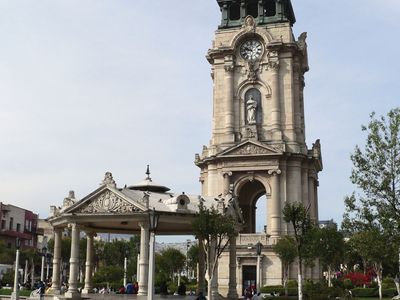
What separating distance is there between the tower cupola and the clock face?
3.37 metres

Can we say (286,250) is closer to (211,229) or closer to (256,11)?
(211,229)

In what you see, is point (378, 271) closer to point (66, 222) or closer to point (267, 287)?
point (267, 287)

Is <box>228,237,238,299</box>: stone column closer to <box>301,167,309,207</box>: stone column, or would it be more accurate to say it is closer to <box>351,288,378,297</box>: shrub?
<box>351,288,378,297</box>: shrub

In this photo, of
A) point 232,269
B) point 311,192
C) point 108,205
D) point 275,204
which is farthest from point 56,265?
point 311,192

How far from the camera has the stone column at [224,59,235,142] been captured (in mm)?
75500

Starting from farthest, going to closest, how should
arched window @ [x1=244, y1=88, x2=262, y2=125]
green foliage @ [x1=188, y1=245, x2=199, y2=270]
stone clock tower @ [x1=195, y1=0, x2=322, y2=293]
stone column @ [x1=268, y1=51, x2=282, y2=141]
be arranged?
green foliage @ [x1=188, y1=245, x2=199, y2=270]
arched window @ [x1=244, y1=88, x2=262, y2=125]
stone column @ [x1=268, y1=51, x2=282, y2=141]
stone clock tower @ [x1=195, y1=0, x2=322, y2=293]

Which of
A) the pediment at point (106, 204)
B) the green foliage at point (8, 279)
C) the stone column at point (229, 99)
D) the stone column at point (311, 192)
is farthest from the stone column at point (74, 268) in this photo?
the green foliage at point (8, 279)

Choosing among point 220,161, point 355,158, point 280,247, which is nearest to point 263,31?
point 220,161

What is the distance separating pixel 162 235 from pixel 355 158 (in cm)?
1813

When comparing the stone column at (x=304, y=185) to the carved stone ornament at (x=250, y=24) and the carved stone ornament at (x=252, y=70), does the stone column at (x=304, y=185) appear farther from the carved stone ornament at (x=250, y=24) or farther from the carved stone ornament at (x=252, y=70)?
the carved stone ornament at (x=250, y=24)

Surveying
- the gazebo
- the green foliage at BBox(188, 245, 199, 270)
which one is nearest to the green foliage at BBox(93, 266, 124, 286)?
the green foliage at BBox(188, 245, 199, 270)

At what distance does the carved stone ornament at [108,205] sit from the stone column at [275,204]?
35.9m

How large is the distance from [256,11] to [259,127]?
60.2 ft

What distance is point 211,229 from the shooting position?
117 ft
